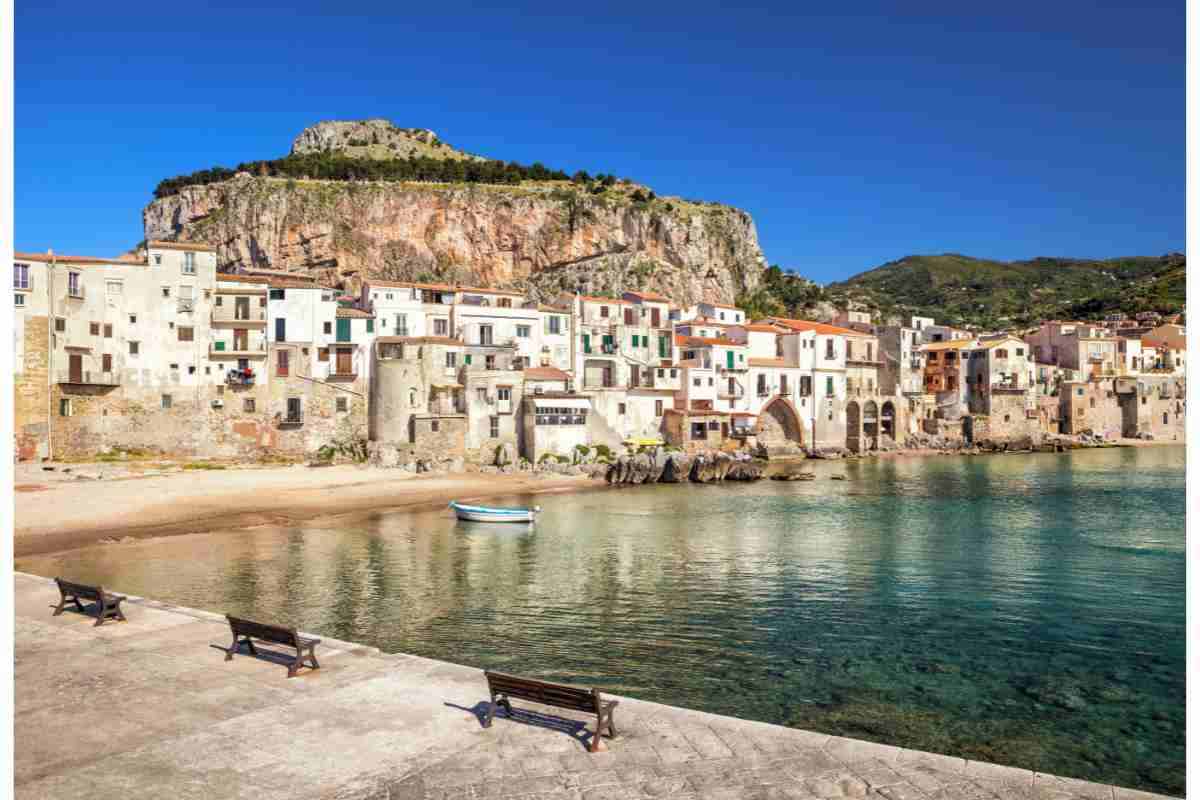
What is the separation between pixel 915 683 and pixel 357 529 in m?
27.8

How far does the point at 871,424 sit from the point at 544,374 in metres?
37.8

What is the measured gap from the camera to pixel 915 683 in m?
16.5

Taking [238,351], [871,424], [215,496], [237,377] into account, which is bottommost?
[215,496]

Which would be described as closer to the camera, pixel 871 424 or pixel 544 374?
pixel 544 374

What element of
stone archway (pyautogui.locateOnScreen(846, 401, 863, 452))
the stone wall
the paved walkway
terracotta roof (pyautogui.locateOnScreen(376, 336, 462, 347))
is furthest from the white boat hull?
stone archway (pyautogui.locateOnScreen(846, 401, 863, 452))

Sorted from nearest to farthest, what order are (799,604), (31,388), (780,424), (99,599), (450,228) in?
(99,599), (799,604), (31,388), (780,424), (450,228)

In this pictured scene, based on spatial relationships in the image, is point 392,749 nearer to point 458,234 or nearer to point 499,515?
point 499,515

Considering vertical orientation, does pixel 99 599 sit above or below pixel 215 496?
above

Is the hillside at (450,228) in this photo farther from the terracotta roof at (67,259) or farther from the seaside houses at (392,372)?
the terracotta roof at (67,259)

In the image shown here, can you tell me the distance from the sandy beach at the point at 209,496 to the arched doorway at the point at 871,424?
37.3 meters

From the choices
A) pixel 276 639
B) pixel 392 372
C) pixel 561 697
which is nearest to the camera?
pixel 561 697

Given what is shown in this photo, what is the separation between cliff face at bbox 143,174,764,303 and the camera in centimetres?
11650

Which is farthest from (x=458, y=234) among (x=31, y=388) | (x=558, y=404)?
(x=31, y=388)

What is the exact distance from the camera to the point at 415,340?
203 ft
